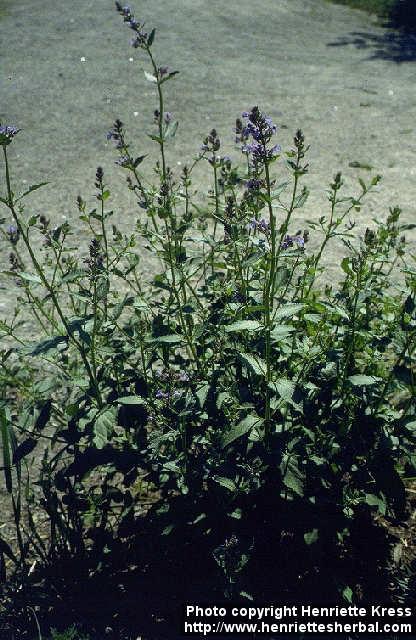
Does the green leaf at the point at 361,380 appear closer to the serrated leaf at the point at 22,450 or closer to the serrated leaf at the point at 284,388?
the serrated leaf at the point at 284,388

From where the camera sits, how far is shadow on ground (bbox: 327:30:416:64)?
8.65m

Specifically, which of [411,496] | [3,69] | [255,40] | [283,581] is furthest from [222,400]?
[255,40]

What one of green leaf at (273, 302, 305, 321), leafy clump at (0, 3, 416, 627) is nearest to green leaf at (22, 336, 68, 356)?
leafy clump at (0, 3, 416, 627)

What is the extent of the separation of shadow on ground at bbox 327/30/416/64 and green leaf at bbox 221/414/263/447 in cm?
787

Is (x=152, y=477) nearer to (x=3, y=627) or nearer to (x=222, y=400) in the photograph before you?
(x=222, y=400)

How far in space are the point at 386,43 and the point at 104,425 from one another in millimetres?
8954

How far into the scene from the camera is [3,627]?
229 cm

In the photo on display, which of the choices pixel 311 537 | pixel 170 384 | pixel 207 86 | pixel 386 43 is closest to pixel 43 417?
pixel 170 384

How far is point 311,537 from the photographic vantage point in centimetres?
209

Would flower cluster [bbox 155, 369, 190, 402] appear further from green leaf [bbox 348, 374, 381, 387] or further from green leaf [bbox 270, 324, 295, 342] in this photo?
green leaf [bbox 348, 374, 381, 387]

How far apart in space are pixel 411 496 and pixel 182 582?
1110 mm

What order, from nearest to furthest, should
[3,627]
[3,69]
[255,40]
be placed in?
[3,627], [3,69], [255,40]

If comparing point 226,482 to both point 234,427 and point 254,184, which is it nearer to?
point 234,427

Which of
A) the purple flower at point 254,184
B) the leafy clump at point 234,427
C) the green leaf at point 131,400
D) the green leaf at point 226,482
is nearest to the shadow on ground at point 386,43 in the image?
the leafy clump at point 234,427
